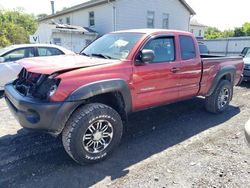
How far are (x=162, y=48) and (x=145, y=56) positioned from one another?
81 centimetres

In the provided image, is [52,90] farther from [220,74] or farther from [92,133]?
[220,74]

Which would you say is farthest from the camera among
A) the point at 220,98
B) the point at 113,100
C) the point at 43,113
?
the point at 220,98

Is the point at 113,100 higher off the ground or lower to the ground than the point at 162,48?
lower

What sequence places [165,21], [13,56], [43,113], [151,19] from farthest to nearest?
[165,21] → [151,19] → [13,56] → [43,113]

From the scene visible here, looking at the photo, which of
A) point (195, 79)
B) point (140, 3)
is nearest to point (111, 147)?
point (195, 79)

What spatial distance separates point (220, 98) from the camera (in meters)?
5.70

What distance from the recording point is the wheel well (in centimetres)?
362

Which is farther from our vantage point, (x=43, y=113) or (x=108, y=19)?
(x=108, y=19)

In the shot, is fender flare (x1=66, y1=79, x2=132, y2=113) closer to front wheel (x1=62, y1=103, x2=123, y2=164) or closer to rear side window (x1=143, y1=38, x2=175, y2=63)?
front wheel (x1=62, y1=103, x2=123, y2=164)

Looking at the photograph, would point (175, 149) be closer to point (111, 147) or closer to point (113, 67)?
point (111, 147)

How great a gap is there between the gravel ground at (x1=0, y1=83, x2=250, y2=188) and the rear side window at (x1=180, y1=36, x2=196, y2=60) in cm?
143

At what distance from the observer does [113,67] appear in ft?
11.5

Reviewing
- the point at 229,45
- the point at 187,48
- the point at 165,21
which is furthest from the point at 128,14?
the point at 187,48

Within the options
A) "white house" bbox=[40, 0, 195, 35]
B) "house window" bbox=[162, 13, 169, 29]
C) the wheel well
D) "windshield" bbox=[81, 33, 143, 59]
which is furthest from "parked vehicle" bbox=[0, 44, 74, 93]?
"house window" bbox=[162, 13, 169, 29]
